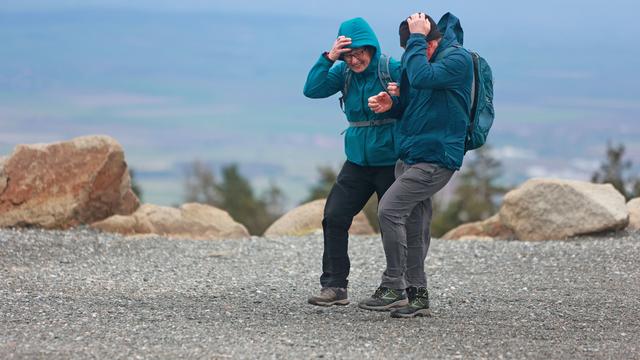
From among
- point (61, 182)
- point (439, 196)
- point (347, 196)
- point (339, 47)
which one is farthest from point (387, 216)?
point (439, 196)

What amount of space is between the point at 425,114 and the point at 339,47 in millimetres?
904

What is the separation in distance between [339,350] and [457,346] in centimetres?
88

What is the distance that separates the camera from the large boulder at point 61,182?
1559 centimetres

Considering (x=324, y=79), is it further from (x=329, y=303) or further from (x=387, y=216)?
(x=329, y=303)

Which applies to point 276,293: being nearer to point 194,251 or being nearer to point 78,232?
point 194,251

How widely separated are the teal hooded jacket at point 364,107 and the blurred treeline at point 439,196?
25.2m

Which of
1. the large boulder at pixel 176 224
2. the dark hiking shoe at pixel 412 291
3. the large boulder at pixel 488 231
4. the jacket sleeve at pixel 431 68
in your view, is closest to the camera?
the jacket sleeve at pixel 431 68

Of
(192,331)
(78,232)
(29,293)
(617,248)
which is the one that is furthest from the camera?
(78,232)

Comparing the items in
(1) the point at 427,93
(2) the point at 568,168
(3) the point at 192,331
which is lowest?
(2) the point at 568,168

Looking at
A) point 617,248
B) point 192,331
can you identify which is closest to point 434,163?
point 192,331

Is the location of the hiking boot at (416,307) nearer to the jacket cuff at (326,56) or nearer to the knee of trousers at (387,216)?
the knee of trousers at (387,216)

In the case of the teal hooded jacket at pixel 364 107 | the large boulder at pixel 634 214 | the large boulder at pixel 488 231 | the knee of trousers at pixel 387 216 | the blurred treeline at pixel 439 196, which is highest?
the teal hooded jacket at pixel 364 107

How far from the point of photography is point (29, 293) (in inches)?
396

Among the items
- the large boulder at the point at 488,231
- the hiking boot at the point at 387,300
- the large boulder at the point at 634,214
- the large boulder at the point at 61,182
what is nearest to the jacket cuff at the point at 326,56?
the hiking boot at the point at 387,300
